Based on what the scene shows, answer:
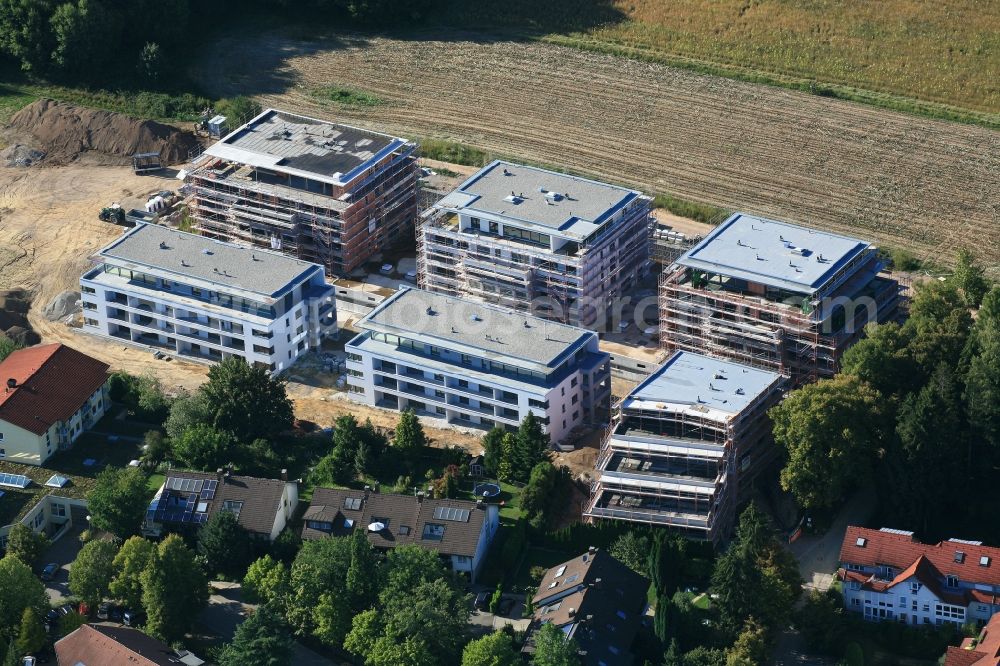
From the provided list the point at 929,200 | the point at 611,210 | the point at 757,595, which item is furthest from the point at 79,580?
the point at 929,200

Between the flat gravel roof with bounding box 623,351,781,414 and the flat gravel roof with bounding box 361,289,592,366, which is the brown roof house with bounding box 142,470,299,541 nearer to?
the flat gravel roof with bounding box 361,289,592,366

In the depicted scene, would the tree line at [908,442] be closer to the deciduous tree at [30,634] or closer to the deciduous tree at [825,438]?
the deciduous tree at [825,438]

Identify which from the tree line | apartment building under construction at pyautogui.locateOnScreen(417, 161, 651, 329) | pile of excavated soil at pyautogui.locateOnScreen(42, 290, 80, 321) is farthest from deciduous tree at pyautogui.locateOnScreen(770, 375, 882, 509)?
pile of excavated soil at pyautogui.locateOnScreen(42, 290, 80, 321)

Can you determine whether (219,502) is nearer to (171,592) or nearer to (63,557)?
(171,592)

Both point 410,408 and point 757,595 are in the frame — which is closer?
point 757,595

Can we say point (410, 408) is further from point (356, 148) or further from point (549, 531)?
point (356, 148)

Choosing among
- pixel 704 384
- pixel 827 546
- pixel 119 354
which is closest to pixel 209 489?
pixel 119 354
